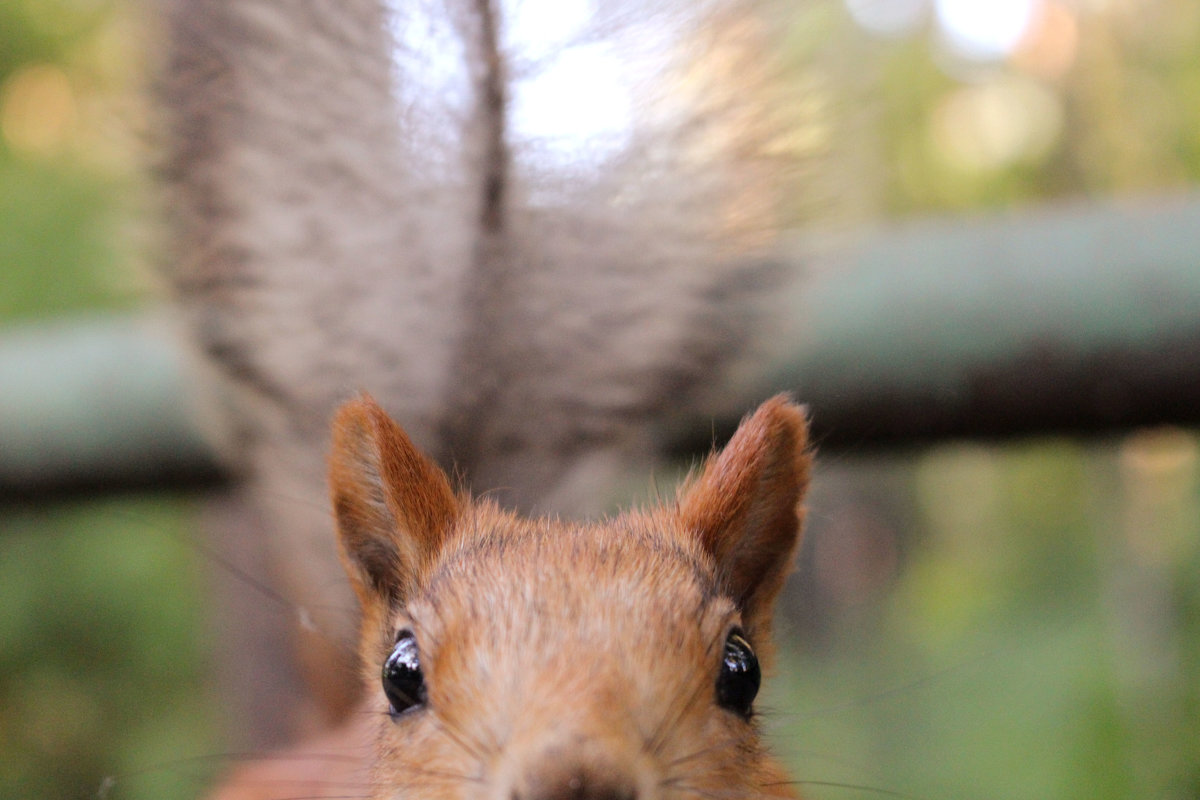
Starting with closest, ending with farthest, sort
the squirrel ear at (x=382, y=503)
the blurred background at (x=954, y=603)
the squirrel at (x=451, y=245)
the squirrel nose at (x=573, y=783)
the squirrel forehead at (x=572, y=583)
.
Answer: the squirrel nose at (x=573, y=783)
the squirrel forehead at (x=572, y=583)
the squirrel ear at (x=382, y=503)
the squirrel at (x=451, y=245)
the blurred background at (x=954, y=603)

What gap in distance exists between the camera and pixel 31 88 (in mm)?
5355

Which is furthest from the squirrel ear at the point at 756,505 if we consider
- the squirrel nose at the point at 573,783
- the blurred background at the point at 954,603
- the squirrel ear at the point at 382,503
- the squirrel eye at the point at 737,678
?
the blurred background at the point at 954,603

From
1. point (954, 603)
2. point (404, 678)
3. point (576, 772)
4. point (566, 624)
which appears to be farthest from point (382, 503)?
point (954, 603)

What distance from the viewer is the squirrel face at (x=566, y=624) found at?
0.80 m

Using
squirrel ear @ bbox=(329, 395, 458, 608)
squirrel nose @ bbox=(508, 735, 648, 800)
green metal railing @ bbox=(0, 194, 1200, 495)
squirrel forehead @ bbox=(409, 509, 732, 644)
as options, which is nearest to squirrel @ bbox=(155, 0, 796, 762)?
green metal railing @ bbox=(0, 194, 1200, 495)

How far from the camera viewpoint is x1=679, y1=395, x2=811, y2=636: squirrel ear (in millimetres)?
1037

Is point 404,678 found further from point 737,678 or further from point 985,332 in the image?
point 985,332

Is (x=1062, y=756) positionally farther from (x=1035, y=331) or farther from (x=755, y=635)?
(x=755, y=635)

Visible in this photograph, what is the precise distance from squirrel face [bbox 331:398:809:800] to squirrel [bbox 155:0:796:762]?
0.33m

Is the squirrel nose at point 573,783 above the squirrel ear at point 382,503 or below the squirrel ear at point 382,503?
below

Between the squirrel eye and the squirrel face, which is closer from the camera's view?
the squirrel face

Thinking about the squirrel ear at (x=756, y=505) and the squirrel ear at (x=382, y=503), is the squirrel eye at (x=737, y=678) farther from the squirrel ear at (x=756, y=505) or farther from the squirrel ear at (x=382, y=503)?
the squirrel ear at (x=382, y=503)

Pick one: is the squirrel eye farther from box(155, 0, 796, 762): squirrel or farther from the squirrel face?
box(155, 0, 796, 762): squirrel

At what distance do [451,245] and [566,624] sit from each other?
703mm
